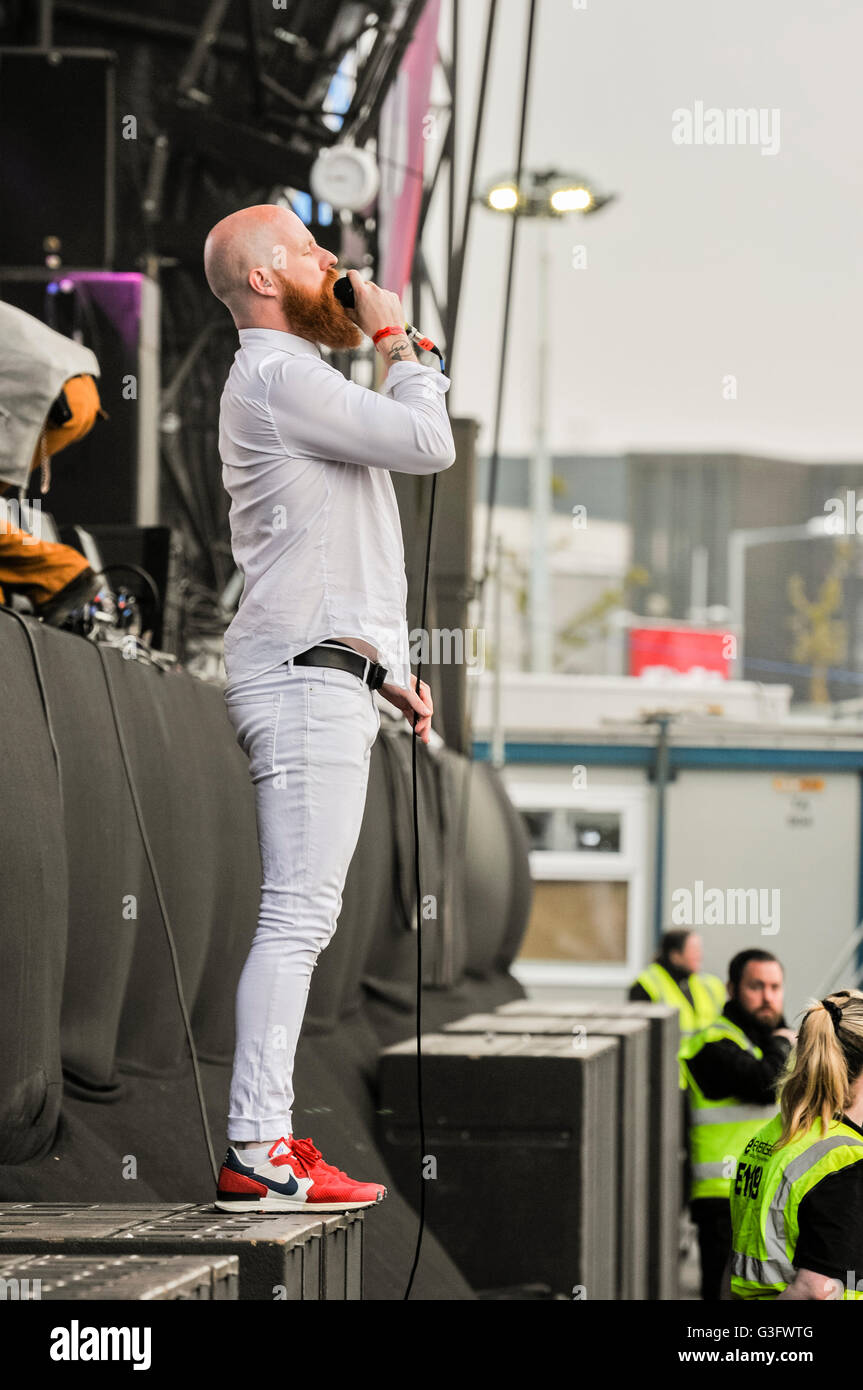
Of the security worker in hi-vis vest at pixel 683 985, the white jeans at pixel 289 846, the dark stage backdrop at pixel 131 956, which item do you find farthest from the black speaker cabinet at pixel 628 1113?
the white jeans at pixel 289 846

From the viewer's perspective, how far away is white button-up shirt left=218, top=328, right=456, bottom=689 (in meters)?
3.35

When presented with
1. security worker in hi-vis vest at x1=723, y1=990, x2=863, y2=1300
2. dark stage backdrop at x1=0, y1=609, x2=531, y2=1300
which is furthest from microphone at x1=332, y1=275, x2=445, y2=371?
security worker in hi-vis vest at x1=723, y1=990, x2=863, y2=1300

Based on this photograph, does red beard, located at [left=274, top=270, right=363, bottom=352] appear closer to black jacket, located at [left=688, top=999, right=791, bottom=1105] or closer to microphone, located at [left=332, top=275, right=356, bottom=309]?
microphone, located at [left=332, top=275, right=356, bottom=309]

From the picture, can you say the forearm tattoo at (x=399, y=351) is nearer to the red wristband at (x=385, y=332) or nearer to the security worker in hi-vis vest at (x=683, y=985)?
the red wristband at (x=385, y=332)

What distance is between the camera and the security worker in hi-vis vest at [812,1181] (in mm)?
3545

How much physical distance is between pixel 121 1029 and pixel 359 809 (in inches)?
74.9

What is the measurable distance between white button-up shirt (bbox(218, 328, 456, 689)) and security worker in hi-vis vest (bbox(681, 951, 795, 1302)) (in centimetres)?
371

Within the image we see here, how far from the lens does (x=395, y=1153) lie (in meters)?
6.53

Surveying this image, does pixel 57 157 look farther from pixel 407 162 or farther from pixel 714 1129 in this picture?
pixel 714 1129

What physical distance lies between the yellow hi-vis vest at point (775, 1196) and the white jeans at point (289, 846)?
1.04 metres

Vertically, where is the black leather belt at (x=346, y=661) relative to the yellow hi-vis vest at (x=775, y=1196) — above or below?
above

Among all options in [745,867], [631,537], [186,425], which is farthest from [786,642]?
[186,425]

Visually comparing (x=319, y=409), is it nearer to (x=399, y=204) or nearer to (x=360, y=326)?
(x=360, y=326)

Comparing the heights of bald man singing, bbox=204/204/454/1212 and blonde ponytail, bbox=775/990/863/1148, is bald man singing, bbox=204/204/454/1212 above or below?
above
